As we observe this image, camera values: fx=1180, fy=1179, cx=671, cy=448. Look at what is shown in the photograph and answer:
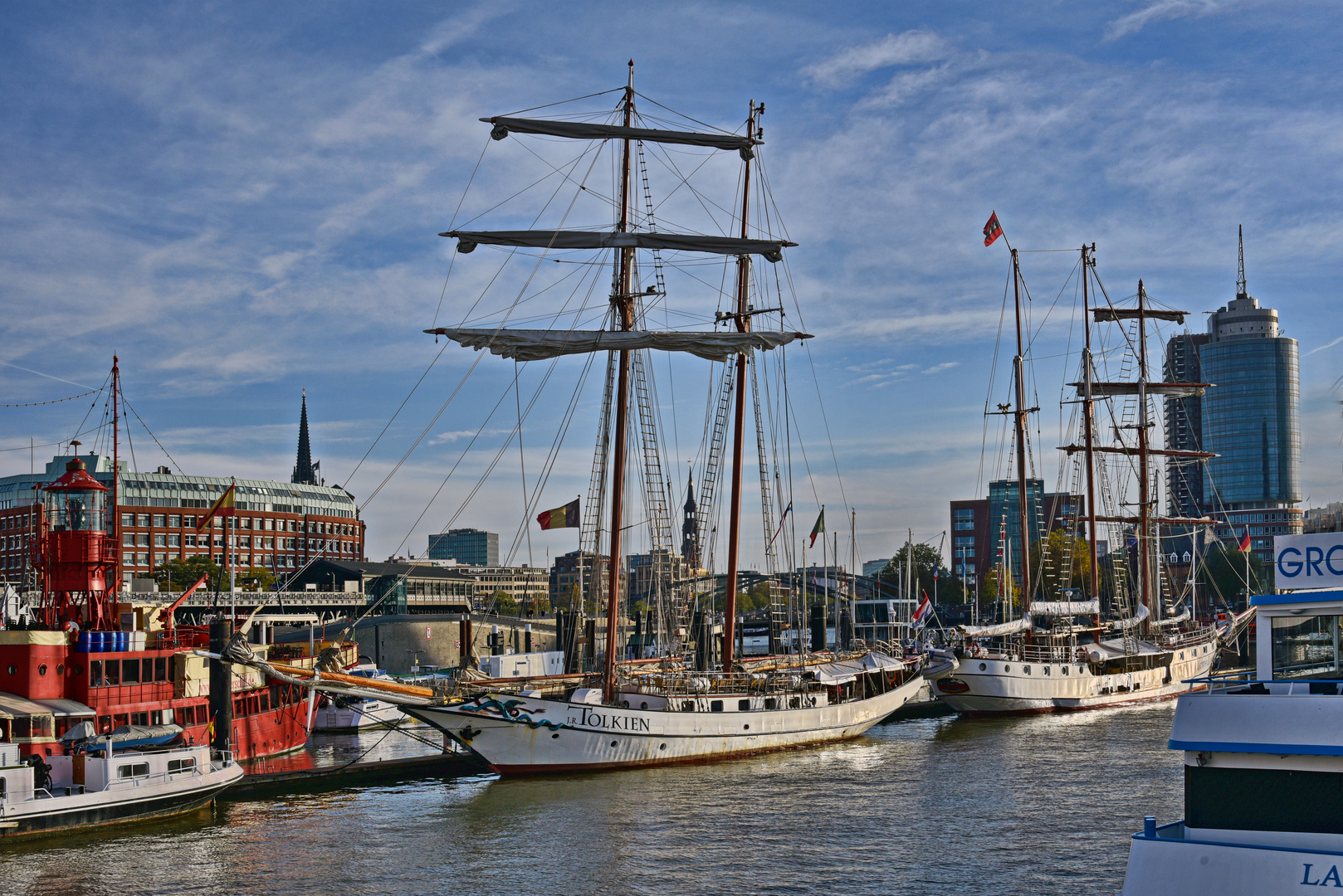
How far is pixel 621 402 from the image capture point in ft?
164

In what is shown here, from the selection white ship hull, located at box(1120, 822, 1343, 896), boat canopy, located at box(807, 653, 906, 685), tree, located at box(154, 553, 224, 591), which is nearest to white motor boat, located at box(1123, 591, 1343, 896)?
white ship hull, located at box(1120, 822, 1343, 896)

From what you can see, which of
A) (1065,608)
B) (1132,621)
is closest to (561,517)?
(1065,608)

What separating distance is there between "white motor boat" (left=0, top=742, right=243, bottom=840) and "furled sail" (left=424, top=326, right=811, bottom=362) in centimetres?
1879

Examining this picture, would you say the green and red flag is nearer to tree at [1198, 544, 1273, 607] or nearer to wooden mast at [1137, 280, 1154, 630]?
wooden mast at [1137, 280, 1154, 630]

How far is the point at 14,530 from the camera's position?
134 m

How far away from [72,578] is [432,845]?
18784 mm

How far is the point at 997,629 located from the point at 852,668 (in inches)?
687

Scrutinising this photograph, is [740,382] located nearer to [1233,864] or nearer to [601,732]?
[601,732]

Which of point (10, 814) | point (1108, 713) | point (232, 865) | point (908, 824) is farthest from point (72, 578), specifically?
point (1108, 713)

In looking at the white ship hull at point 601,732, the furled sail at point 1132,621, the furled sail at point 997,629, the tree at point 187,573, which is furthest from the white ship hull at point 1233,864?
the tree at point 187,573

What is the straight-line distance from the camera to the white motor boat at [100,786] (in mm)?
30750

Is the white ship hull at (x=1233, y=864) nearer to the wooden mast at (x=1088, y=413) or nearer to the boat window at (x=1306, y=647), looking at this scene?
the boat window at (x=1306, y=647)

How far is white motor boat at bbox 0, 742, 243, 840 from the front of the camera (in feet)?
101

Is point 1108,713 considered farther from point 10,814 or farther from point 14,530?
point 14,530
